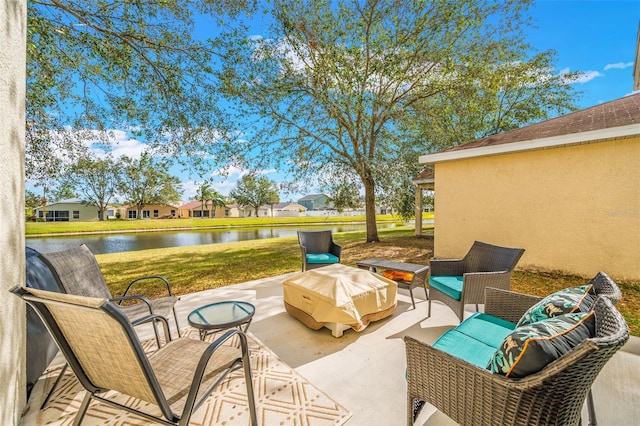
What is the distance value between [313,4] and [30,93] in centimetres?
717

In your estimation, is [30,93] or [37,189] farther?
[37,189]

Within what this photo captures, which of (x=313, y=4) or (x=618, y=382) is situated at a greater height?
(x=313, y=4)

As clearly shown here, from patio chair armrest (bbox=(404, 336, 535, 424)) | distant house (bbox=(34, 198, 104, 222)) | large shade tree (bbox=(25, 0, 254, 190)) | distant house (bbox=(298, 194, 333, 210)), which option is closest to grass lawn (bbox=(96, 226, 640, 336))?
large shade tree (bbox=(25, 0, 254, 190))

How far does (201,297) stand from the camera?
4.57 metres

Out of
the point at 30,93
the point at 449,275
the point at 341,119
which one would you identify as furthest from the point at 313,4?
the point at 449,275

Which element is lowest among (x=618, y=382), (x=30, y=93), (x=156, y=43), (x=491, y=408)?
(x=618, y=382)

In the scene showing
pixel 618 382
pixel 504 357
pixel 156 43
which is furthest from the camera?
pixel 156 43

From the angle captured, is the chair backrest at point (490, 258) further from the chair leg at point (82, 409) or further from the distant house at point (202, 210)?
the distant house at point (202, 210)

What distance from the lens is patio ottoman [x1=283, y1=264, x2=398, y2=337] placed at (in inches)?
121

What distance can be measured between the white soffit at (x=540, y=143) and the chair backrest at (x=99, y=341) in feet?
25.6

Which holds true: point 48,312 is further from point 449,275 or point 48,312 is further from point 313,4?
point 313,4

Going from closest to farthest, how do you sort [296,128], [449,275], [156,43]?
[449,275] → [156,43] → [296,128]

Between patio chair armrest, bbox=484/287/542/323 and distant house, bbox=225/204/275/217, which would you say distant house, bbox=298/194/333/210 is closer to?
distant house, bbox=225/204/275/217

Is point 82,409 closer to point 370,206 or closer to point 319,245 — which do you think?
point 319,245
